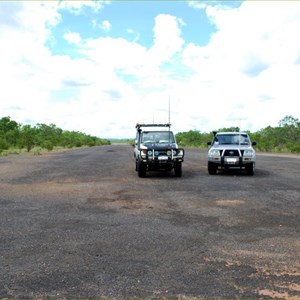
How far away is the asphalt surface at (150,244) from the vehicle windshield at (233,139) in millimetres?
5576

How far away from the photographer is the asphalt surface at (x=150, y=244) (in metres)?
4.43

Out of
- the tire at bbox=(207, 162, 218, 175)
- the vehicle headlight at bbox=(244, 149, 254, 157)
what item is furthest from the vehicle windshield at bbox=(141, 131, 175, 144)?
the vehicle headlight at bbox=(244, 149, 254, 157)

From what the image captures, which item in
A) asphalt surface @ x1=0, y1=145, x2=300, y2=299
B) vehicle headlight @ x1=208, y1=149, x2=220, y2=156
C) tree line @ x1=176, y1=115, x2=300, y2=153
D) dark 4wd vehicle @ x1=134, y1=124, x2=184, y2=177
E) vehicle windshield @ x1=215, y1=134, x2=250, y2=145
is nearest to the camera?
asphalt surface @ x1=0, y1=145, x2=300, y2=299

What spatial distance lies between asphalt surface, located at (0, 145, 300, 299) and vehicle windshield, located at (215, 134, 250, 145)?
5576 millimetres

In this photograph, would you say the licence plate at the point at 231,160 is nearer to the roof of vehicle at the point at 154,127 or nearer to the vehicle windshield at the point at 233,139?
the vehicle windshield at the point at 233,139

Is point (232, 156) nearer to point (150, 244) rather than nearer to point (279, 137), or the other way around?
point (150, 244)

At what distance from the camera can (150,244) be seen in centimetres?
615

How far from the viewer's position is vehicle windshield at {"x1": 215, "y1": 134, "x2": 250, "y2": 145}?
680 inches

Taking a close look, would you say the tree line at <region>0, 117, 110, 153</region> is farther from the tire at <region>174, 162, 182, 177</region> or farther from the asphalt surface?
the asphalt surface

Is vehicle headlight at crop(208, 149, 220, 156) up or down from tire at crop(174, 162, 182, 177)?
up

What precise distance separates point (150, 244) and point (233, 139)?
39.6 ft

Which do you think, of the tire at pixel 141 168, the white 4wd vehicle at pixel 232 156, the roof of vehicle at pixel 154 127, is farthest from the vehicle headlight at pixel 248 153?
the tire at pixel 141 168

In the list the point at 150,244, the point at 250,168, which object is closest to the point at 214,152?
the point at 250,168

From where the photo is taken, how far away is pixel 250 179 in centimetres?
1522
